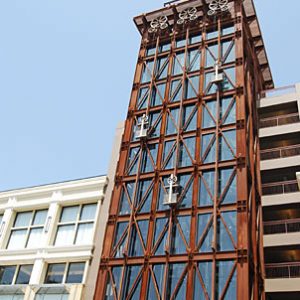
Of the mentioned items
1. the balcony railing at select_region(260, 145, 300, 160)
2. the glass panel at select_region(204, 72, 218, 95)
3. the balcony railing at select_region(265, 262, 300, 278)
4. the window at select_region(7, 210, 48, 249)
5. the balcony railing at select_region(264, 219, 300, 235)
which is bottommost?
the balcony railing at select_region(265, 262, 300, 278)

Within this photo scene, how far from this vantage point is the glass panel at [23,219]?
1331 inches

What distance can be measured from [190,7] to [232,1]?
152 inches

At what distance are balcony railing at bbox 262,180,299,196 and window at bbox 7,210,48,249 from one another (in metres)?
18.3

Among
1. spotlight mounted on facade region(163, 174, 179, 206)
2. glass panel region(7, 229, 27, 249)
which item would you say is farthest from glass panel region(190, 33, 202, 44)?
glass panel region(7, 229, 27, 249)

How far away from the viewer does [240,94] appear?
103 ft

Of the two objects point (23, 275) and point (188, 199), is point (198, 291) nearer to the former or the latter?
point (188, 199)

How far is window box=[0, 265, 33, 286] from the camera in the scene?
30717 millimetres

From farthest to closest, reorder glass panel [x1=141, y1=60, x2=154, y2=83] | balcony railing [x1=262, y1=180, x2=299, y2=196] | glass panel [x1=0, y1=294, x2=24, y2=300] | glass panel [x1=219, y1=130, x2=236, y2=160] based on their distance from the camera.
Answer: glass panel [x1=141, y1=60, x2=154, y2=83], balcony railing [x1=262, y1=180, x2=299, y2=196], glass panel [x1=0, y1=294, x2=24, y2=300], glass panel [x1=219, y1=130, x2=236, y2=160]

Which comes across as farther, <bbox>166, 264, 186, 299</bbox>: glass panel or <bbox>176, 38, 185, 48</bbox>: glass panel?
<bbox>176, 38, 185, 48</bbox>: glass panel

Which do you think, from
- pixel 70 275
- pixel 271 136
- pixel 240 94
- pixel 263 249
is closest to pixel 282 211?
pixel 263 249

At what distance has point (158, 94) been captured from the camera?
3497 cm

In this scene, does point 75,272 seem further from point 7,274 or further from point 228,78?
point 228,78

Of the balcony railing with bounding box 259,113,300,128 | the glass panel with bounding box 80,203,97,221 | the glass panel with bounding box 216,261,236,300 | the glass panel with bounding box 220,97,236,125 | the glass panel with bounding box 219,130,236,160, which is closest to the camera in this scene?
the glass panel with bounding box 216,261,236,300

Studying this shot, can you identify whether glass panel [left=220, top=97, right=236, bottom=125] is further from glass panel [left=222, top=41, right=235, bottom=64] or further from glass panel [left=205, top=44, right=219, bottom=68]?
glass panel [left=205, top=44, right=219, bottom=68]
